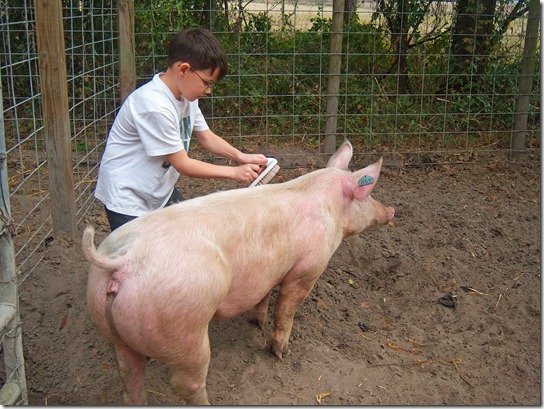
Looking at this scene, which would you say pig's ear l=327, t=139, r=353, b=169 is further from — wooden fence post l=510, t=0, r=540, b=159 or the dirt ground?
wooden fence post l=510, t=0, r=540, b=159

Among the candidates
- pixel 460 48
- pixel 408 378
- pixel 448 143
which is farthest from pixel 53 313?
pixel 460 48

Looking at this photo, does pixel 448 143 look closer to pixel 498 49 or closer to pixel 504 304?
pixel 498 49

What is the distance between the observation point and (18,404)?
2855 mm

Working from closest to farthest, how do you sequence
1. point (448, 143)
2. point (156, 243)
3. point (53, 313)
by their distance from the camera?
point (156, 243), point (53, 313), point (448, 143)

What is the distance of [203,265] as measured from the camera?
2.53m

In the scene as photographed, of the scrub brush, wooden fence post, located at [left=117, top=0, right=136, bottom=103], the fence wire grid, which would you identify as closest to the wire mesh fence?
the fence wire grid

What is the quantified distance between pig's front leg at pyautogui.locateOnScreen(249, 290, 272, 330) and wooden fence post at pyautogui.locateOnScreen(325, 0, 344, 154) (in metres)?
2.97

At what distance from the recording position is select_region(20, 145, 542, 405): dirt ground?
3.22 metres

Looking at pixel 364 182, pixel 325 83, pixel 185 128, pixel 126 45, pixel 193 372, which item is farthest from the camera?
pixel 325 83

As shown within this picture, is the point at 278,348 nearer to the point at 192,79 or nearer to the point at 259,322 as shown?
the point at 259,322

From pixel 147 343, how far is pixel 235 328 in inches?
48.9

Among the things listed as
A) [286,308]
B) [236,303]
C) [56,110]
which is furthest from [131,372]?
[56,110]

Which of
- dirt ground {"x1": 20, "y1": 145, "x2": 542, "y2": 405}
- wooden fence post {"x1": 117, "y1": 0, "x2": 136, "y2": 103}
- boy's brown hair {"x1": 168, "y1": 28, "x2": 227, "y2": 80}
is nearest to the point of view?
boy's brown hair {"x1": 168, "y1": 28, "x2": 227, "y2": 80}

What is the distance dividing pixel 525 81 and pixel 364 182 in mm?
3904
